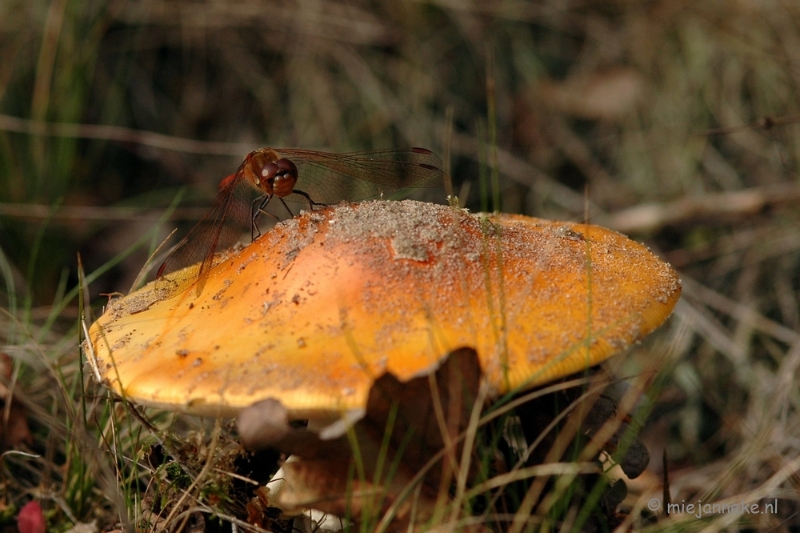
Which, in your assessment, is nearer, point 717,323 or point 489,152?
point 717,323

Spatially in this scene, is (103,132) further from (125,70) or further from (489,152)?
(489,152)

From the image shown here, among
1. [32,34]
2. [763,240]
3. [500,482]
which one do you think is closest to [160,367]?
[500,482]

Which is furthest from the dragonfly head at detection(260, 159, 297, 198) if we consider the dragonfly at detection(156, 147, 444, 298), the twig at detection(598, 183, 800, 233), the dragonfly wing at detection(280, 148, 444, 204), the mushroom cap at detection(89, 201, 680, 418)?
the twig at detection(598, 183, 800, 233)

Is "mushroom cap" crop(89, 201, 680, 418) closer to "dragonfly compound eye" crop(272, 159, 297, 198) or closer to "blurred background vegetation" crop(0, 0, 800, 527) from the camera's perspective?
"dragonfly compound eye" crop(272, 159, 297, 198)

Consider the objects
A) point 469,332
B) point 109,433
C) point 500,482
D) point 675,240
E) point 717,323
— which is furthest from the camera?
point 675,240

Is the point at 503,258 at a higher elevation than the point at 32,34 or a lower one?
lower

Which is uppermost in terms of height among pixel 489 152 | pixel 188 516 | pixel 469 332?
pixel 489 152

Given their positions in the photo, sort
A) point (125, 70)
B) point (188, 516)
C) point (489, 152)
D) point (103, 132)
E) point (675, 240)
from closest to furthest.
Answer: point (188, 516)
point (103, 132)
point (675, 240)
point (125, 70)
point (489, 152)
